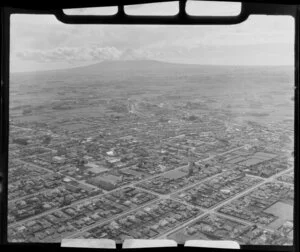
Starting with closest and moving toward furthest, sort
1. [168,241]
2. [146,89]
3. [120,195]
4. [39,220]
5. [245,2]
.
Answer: [245,2] < [168,241] < [39,220] < [120,195] < [146,89]

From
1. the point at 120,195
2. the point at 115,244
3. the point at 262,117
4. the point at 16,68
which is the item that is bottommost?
the point at 115,244

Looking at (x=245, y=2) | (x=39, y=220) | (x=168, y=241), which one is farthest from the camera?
(x=39, y=220)

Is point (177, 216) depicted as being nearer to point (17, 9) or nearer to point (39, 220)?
point (39, 220)

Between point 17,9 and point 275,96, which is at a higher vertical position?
point 17,9

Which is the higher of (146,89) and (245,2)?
(245,2)

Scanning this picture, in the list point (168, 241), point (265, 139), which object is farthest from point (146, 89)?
point (168, 241)

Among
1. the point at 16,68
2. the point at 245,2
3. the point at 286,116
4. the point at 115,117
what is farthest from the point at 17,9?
the point at 286,116

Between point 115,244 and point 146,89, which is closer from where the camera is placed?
point 115,244

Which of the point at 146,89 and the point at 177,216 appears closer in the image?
the point at 177,216

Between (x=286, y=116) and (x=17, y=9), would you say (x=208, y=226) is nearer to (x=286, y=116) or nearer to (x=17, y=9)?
(x=286, y=116)
